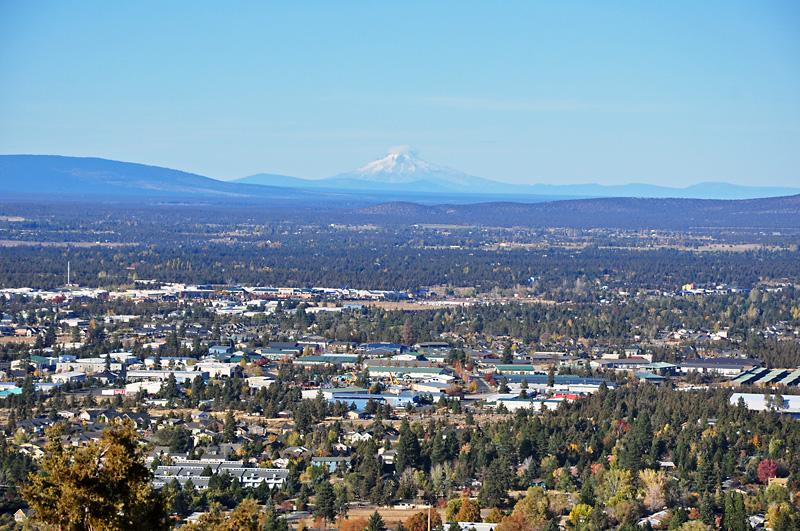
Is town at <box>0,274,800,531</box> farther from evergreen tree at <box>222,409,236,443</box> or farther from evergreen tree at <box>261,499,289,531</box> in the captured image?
evergreen tree at <box>261,499,289,531</box>

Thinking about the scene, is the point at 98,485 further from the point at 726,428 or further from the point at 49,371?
the point at 49,371

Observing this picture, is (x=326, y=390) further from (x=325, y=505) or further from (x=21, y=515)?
(x=21, y=515)

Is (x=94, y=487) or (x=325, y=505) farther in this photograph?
(x=325, y=505)

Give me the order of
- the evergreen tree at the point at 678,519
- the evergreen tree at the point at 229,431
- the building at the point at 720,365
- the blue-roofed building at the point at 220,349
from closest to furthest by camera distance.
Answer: the evergreen tree at the point at 678,519 < the evergreen tree at the point at 229,431 < the building at the point at 720,365 < the blue-roofed building at the point at 220,349

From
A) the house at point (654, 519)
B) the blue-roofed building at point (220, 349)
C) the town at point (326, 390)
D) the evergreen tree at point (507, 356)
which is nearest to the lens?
the house at point (654, 519)

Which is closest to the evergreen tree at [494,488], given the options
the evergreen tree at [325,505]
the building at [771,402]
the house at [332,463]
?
the evergreen tree at [325,505]

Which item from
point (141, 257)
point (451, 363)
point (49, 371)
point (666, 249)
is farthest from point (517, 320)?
point (666, 249)

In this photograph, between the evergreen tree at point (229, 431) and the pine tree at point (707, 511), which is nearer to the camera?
the pine tree at point (707, 511)

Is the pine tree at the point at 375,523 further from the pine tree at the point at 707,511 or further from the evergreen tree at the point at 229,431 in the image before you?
the evergreen tree at the point at 229,431

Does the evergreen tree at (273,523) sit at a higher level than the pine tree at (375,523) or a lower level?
higher

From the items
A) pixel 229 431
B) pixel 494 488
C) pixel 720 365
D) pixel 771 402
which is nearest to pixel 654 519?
pixel 494 488

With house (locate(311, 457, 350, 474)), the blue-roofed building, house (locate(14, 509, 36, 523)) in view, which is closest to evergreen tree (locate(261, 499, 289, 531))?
house (locate(14, 509, 36, 523))
